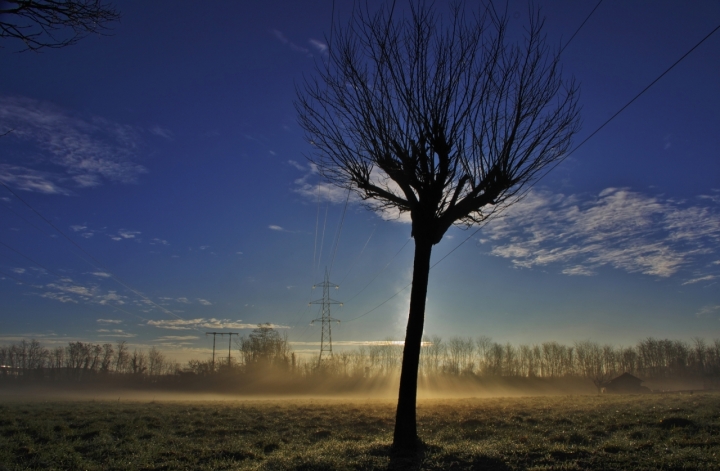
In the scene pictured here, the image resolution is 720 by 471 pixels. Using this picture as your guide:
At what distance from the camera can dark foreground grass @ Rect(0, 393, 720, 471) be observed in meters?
8.81

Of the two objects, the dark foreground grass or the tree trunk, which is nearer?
the dark foreground grass

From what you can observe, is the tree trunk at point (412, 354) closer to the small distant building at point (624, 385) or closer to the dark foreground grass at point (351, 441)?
the dark foreground grass at point (351, 441)

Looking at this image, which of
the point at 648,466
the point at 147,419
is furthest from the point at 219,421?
the point at 648,466

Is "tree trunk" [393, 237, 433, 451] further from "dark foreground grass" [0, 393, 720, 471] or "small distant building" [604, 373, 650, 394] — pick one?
"small distant building" [604, 373, 650, 394]

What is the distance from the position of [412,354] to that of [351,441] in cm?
377

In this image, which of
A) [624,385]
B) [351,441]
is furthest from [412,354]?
[624,385]

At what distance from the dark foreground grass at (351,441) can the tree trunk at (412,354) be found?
443 millimetres

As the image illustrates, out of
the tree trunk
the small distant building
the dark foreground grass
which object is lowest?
the small distant building

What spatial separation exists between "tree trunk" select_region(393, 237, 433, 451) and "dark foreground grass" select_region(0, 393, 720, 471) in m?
0.44

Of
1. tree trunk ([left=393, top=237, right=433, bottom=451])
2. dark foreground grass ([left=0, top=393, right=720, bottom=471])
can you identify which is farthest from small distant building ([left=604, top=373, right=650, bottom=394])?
tree trunk ([left=393, top=237, right=433, bottom=451])

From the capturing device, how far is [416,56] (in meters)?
11.6

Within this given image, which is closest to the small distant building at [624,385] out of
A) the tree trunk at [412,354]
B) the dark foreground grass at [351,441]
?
the dark foreground grass at [351,441]

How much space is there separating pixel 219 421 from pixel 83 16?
48.1ft

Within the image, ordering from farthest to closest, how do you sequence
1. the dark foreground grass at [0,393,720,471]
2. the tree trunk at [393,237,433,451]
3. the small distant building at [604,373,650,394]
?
1. the small distant building at [604,373,650,394]
2. the tree trunk at [393,237,433,451]
3. the dark foreground grass at [0,393,720,471]
